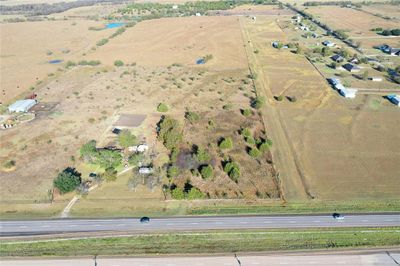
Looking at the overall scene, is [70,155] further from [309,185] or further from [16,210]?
[309,185]

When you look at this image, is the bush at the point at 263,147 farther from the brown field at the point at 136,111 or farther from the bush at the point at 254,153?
the brown field at the point at 136,111

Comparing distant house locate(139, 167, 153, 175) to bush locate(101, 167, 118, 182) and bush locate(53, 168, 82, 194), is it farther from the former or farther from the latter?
bush locate(53, 168, 82, 194)

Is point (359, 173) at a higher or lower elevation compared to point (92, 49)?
lower

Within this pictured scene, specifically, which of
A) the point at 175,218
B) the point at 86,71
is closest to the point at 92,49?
Answer: the point at 86,71

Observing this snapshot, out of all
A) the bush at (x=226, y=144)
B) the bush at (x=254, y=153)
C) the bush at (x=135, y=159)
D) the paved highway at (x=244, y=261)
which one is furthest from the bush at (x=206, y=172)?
the paved highway at (x=244, y=261)

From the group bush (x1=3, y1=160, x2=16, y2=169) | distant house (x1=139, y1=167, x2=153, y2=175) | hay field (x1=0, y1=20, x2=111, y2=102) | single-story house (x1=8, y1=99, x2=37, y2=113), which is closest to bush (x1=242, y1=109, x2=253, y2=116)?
distant house (x1=139, y1=167, x2=153, y2=175)

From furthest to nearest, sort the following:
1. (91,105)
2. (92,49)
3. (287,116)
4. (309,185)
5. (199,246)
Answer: (92,49)
(91,105)
(287,116)
(309,185)
(199,246)
